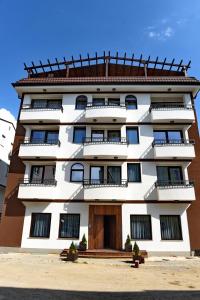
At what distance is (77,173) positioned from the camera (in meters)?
19.7

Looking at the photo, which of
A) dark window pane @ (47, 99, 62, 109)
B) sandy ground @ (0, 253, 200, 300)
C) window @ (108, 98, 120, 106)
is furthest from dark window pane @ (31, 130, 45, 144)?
sandy ground @ (0, 253, 200, 300)

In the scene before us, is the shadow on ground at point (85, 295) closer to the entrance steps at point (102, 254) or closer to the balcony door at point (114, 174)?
the entrance steps at point (102, 254)

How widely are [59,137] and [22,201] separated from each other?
21.4 feet

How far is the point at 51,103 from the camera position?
76.2ft

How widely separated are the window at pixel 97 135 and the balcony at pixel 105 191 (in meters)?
4.69

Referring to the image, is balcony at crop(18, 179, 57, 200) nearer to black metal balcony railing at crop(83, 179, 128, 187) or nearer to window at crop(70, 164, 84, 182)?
window at crop(70, 164, 84, 182)

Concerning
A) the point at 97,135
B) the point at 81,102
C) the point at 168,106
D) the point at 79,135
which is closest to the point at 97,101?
the point at 81,102

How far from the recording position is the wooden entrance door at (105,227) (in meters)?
17.9

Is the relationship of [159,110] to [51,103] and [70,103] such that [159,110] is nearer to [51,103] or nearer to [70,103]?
[70,103]

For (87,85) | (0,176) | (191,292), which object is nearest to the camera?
(191,292)

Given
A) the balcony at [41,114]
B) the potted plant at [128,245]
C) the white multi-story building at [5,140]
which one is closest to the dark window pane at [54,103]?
the balcony at [41,114]

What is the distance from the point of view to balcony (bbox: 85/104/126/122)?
68.1 feet

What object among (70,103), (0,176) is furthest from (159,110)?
(0,176)

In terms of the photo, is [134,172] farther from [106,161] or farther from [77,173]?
[77,173]
